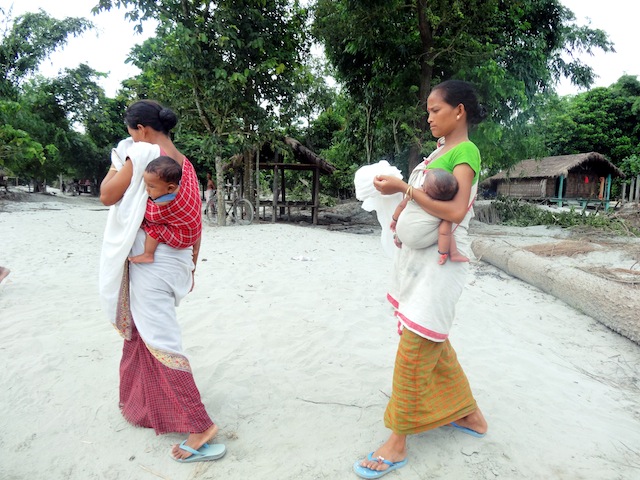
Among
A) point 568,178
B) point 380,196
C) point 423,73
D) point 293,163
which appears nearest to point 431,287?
point 380,196

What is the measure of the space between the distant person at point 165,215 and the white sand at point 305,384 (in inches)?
39.8

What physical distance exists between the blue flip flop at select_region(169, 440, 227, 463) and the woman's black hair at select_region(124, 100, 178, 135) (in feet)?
5.09

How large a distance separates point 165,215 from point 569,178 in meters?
24.8

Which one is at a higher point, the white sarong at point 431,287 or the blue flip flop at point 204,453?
the white sarong at point 431,287

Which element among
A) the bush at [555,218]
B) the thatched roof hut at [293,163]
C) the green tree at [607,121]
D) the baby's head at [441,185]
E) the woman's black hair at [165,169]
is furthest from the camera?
the green tree at [607,121]

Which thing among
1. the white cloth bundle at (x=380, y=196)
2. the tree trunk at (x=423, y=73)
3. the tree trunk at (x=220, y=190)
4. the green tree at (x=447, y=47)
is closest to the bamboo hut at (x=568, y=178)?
the green tree at (x=447, y=47)

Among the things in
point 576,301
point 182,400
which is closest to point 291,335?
point 182,400

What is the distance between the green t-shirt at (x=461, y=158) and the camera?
5.43 ft

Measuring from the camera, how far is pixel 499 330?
12.2 ft

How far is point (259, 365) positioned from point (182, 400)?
37.5 inches

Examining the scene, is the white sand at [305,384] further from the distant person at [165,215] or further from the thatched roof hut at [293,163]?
the thatched roof hut at [293,163]

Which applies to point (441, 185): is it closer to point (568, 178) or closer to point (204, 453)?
point (204, 453)

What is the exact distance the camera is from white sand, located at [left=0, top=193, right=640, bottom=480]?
1.85 m

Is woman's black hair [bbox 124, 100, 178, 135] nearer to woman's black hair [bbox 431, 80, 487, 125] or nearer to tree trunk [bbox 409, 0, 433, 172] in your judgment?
woman's black hair [bbox 431, 80, 487, 125]
